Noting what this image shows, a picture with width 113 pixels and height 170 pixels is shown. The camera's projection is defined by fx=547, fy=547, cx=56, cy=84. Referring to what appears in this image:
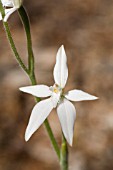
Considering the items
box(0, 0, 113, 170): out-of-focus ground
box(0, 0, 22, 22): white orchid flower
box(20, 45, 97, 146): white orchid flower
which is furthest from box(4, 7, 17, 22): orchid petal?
box(0, 0, 113, 170): out-of-focus ground

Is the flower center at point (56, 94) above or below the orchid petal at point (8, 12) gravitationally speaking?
below

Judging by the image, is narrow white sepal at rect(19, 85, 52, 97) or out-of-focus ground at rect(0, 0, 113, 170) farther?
out-of-focus ground at rect(0, 0, 113, 170)

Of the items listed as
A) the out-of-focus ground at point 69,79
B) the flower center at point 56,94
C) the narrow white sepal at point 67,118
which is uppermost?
the flower center at point 56,94

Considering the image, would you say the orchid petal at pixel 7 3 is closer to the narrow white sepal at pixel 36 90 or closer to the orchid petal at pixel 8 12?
the orchid petal at pixel 8 12

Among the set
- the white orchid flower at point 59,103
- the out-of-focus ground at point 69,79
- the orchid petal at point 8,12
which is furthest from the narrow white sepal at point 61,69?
the out-of-focus ground at point 69,79

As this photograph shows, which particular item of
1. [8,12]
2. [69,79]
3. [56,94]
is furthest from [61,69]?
[69,79]

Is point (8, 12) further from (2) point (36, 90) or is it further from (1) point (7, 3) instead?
(2) point (36, 90)

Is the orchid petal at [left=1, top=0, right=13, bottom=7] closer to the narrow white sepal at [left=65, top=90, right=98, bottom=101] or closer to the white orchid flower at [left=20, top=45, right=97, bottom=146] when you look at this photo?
the white orchid flower at [left=20, top=45, right=97, bottom=146]
